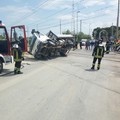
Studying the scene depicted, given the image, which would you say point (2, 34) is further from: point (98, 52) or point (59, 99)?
point (59, 99)

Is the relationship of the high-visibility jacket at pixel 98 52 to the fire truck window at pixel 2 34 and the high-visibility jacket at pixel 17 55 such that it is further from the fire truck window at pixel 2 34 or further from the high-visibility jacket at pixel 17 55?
the fire truck window at pixel 2 34

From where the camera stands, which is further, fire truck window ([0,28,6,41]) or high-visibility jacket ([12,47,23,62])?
fire truck window ([0,28,6,41])

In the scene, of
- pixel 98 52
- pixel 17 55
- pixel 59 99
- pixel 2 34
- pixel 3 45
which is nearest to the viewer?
pixel 59 99

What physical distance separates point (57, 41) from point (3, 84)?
15.0 metres

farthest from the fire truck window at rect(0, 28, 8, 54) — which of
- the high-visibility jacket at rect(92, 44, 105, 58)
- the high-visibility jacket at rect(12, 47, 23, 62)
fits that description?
the high-visibility jacket at rect(92, 44, 105, 58)

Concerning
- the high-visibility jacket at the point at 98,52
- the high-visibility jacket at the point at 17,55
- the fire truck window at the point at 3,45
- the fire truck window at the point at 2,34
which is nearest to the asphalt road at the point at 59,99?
the high-visibility jacket at the point at 17,55

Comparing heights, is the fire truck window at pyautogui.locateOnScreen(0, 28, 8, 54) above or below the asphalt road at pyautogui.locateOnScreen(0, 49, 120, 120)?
above

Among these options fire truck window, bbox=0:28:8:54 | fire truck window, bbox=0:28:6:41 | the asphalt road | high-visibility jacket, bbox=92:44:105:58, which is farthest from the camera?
high-visibility jacket, bbox=92:44:105:58

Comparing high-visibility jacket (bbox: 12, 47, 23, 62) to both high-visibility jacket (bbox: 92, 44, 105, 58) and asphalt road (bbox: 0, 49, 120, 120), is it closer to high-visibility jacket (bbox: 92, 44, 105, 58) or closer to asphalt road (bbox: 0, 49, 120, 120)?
asphalt road (bbox: 0, 49, 120, 120)

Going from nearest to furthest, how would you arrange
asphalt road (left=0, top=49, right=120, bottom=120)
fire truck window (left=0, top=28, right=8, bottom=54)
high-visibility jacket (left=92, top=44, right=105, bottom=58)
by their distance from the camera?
1. asphalt road (left=0, top=49, right=120, bottom=120)
2. fire truck window (left=0, top=28, right=8, bottom=54)
3. high-visibility jacket (left=92, top=44, right=105, bottom=58)

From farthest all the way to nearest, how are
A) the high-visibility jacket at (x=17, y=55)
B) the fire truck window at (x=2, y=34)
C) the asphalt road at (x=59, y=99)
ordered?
the fire truck window at (x=2, y=34), the high-visibility jacket at (x=17, y=55), the asphalt road at (x=59, y=99)

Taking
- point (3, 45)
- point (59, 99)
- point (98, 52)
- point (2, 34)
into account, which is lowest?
point (59, 99)

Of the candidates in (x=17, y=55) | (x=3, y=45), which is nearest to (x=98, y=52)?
(x=17, y=55)

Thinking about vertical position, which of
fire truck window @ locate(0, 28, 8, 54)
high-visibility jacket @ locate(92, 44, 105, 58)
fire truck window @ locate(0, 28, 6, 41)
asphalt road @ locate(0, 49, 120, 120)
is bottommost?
asphalt road @ locate(0, 49, 120, 120)
